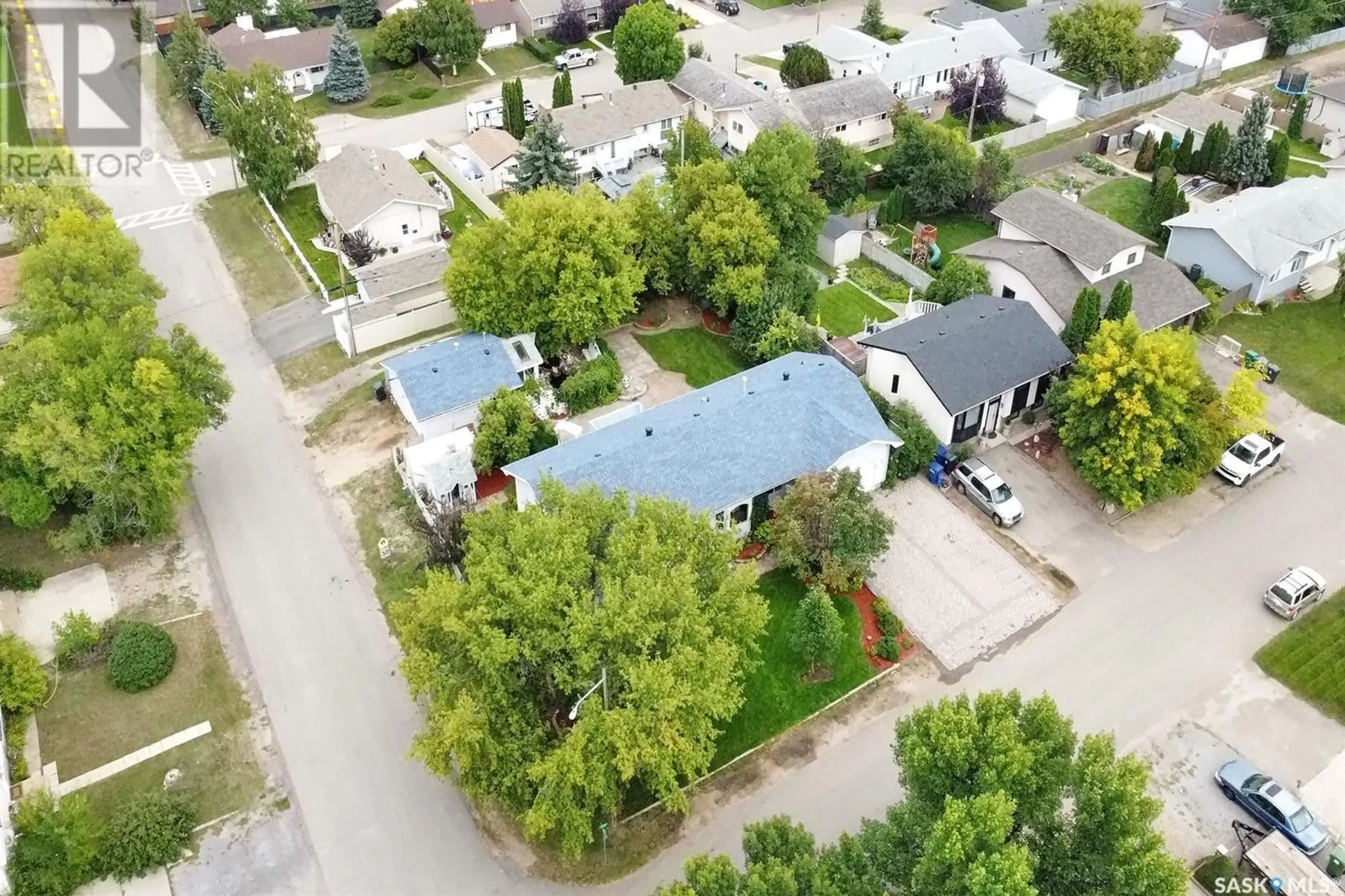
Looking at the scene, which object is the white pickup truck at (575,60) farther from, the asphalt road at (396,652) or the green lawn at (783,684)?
the green lawn at (783,684)

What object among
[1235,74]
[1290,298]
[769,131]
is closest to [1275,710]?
[1290,298]

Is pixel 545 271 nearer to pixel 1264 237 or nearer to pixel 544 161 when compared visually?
pixel 544 161

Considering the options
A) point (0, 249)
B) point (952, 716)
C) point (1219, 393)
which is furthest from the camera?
point (0, 249)

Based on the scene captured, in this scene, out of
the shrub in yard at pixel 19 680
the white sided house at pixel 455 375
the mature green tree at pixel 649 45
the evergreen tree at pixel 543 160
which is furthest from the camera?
the mature green tree at pixel 649 45

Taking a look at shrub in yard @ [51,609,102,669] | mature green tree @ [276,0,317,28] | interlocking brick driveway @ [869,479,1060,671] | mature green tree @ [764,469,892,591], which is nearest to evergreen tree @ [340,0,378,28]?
mature green tree @ [276,0,317,28]

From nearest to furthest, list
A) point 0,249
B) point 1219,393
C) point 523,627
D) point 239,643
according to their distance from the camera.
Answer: point 523,627 < point 239,643 < point 1219,393 < point 0,249

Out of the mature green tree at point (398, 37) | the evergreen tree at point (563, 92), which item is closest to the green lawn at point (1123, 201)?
the evergreen tree at point (563, 92)

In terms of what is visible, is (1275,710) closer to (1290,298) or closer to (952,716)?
(952,716)
